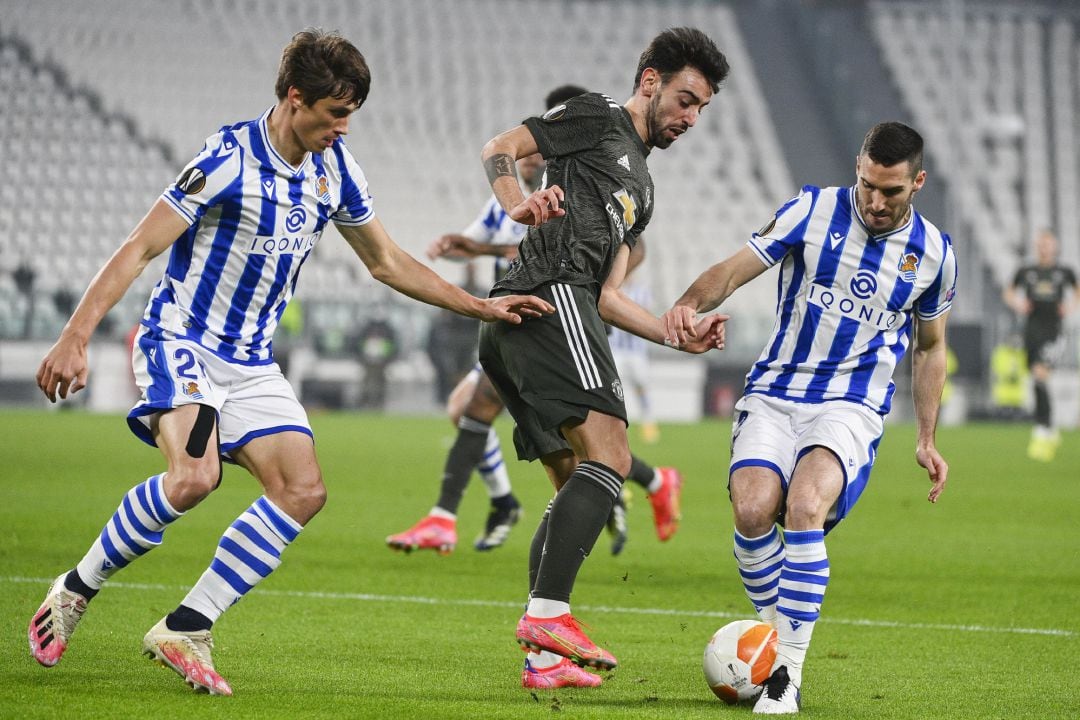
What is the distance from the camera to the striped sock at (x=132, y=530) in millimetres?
4441

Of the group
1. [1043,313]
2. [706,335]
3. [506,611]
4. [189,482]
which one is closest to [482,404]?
[506,611]

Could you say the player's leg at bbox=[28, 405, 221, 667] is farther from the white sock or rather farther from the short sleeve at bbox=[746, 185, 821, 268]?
the short sleeve at bbox=[746, 185, 821, 268]

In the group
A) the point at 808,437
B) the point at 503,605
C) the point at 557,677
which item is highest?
the point at 808,437

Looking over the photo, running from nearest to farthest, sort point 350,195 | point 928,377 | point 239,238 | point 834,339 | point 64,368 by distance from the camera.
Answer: point 64,368
point 239,238
point 350,195
point 834,339
point 928,377

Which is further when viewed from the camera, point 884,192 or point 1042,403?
point 1042,403

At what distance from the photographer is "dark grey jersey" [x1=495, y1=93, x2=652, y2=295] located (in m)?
4.82

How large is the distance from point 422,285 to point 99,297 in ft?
3.59

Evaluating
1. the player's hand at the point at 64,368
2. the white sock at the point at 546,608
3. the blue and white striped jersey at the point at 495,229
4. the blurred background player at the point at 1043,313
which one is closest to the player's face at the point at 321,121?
the player's hand at the point at 64,368

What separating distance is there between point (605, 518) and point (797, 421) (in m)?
0.77

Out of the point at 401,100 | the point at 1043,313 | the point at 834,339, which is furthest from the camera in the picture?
the point at 401,100

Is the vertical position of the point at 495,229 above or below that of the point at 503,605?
above

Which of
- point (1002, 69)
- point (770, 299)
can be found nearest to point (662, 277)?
point (770, 299)

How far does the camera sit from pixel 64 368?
160 inches

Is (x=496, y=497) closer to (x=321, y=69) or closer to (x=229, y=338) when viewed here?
(x=229, y=338)
